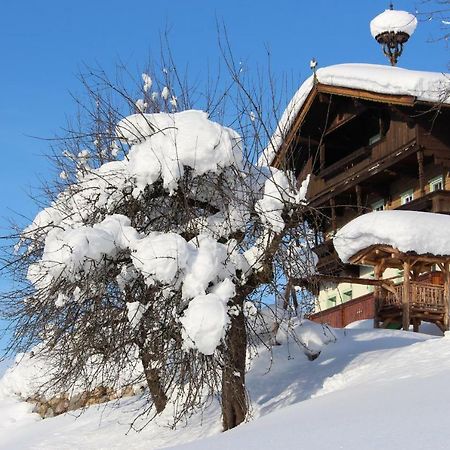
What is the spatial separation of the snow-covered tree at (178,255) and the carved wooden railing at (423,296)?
30.4 feet

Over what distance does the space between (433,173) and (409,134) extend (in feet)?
6.24

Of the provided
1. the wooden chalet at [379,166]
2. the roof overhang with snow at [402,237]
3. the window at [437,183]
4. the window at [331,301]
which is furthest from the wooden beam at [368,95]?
the window at [331,301]

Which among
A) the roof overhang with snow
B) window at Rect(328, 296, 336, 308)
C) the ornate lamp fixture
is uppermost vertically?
the ornate lamp fixture

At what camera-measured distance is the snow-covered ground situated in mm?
5832

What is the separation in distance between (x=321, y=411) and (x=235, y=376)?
236cm

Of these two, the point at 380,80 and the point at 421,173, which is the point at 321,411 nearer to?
the point at 421,173

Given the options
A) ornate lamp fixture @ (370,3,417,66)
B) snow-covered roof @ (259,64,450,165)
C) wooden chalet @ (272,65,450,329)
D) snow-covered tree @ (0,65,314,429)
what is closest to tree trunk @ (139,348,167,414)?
snow-covered tree @ (0,65,314,429)

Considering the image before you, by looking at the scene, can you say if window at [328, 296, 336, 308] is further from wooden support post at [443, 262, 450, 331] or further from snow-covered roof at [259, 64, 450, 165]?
wooden support post at [443, 262, 450, 331]

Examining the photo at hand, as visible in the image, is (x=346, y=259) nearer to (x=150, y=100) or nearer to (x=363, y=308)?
(x=363, y=308)

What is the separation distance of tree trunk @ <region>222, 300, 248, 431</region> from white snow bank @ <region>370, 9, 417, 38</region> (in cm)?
2178

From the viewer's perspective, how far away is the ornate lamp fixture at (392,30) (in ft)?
96.4

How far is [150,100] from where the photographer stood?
12.1 m

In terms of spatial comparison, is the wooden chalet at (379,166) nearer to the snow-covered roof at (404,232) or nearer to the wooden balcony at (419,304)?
the wooden balcony at (419,304)

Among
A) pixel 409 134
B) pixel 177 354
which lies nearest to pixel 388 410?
pixel 177 354
